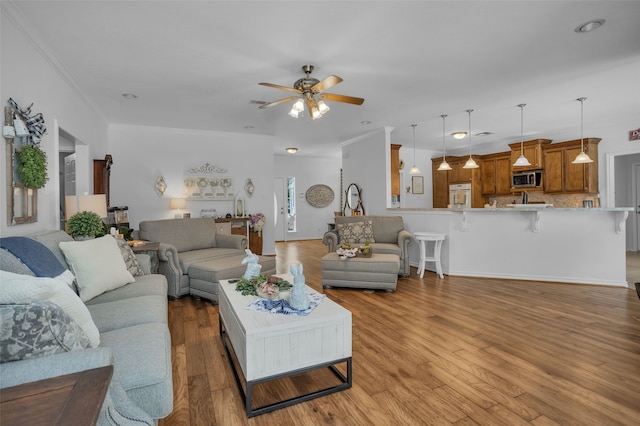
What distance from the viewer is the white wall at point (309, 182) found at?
9.70 metres

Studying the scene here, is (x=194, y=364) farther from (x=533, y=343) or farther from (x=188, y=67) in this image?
(x=188, y=67)

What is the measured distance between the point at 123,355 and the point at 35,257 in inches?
36.0

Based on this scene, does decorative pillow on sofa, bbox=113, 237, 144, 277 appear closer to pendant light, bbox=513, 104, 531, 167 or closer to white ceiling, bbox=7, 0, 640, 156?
white ceiling, bbox=7, 0, 640, 156

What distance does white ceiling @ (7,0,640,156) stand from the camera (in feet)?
8.04

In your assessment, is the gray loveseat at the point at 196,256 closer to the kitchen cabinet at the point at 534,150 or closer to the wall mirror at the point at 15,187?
the wall mirror at the point at 15,187

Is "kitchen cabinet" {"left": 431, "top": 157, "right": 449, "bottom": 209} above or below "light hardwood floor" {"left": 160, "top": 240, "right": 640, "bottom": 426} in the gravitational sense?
above

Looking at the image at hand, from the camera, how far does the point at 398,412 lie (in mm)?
1756

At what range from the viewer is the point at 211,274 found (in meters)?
3.61

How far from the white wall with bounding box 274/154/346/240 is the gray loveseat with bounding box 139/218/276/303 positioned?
5091 millimetres

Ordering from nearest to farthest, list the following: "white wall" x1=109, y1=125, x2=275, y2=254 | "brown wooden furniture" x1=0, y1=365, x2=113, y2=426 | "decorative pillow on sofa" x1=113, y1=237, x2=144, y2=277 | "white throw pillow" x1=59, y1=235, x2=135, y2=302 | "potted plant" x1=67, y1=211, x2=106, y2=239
A: 1. "brown wooden furniture" x1=0, y1=365, x2=113, y2=426
2. "white throw pillow" x1=59, y1=235, x2=135, y2=302
3. "decorative pillow on sofa" x1=113, y1=237, x2=144, y2=277
4. "potted plant" x1=67, y1=211, x2=106, y2=239
5. "white wall" x1=109, y1=125, x2=275, y2=254

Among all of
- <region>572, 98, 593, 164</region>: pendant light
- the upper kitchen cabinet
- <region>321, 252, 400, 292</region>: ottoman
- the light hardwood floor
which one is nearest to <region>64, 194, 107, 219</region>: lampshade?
the light hardwood floor

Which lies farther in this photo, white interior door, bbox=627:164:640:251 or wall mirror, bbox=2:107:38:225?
white interior door, bbox=627:164:640:251

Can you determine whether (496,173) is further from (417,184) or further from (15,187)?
(15,187)

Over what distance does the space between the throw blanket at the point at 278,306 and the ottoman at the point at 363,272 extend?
6.24 feet
